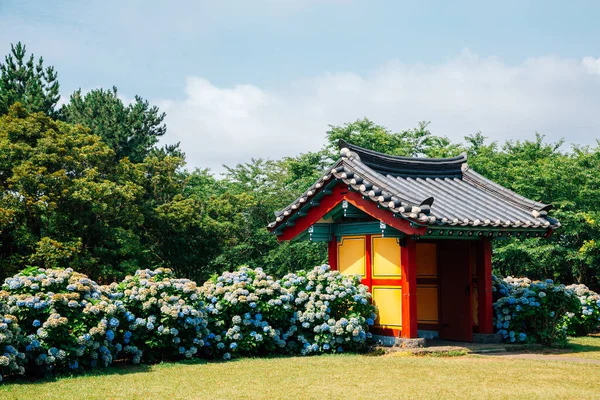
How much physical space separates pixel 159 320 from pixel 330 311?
336cm

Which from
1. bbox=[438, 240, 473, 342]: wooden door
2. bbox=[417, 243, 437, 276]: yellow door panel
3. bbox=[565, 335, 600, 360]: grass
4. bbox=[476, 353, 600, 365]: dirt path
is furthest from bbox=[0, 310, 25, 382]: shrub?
bbox=[565, 335, 600, 360]: grass

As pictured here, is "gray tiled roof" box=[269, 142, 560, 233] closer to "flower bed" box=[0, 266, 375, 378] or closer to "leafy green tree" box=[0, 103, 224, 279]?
"flower bed" box=[0, 266, 375, 378]

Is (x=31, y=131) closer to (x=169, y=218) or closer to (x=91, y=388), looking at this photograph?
→ (x=169, y=218)

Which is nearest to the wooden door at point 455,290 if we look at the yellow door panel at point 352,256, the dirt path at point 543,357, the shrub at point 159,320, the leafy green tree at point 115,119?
the dirt path at point 543,357

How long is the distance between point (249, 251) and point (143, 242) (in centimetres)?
448

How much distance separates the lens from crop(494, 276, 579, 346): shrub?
44.8ft

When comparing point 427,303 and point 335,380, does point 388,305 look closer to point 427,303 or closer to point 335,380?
point 427,303

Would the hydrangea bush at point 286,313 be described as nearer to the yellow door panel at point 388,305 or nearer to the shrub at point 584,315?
the yellow door panel at point 388,305

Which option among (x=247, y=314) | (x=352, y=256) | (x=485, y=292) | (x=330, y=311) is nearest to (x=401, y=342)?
(x=330, y=311)

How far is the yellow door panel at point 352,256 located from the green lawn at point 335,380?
2570mm

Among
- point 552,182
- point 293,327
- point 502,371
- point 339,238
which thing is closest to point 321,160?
point 552,182

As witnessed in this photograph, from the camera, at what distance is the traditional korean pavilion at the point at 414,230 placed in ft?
40.9

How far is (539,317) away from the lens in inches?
545

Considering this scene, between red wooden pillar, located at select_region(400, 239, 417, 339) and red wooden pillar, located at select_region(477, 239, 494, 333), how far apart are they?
6.70ft
